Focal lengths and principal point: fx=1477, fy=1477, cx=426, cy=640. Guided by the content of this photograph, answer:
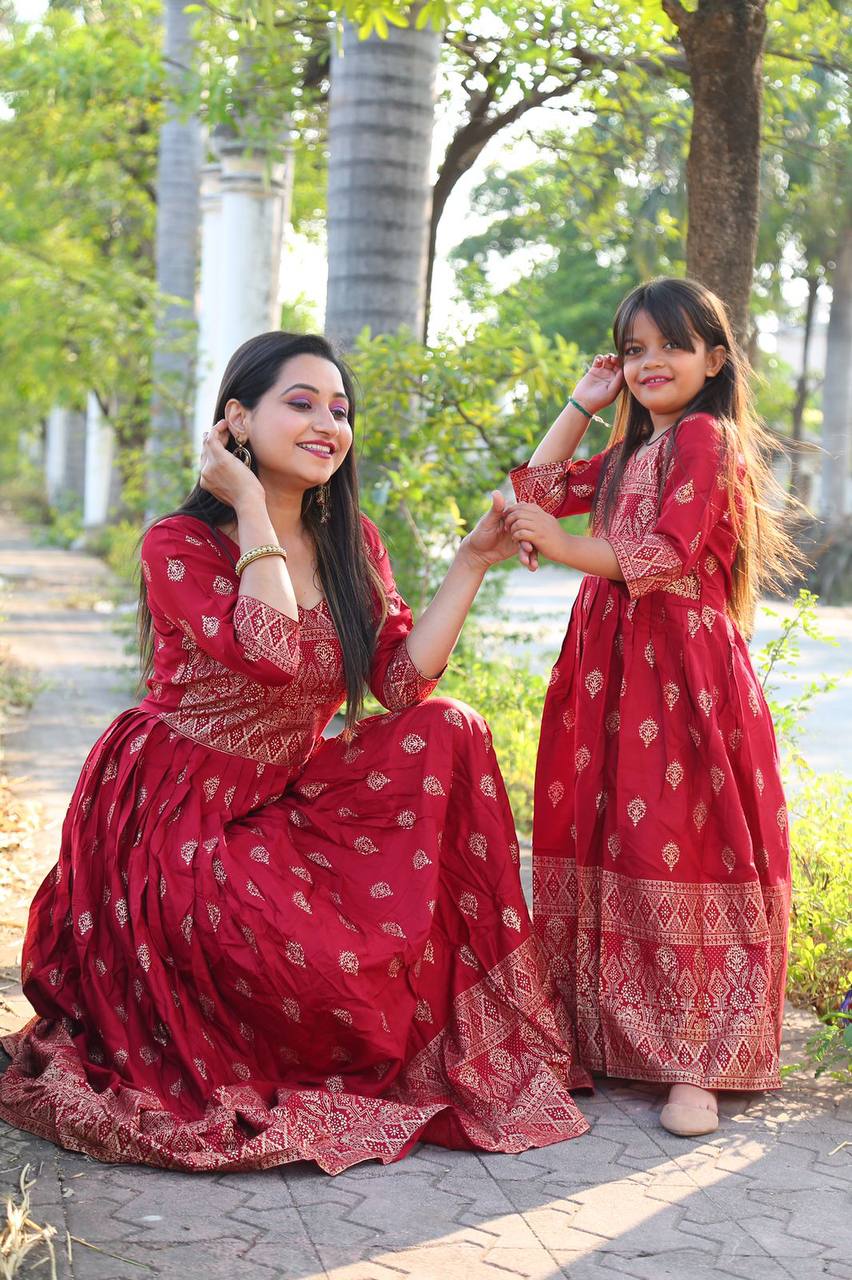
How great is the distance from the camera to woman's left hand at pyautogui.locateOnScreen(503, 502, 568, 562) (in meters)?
3.44

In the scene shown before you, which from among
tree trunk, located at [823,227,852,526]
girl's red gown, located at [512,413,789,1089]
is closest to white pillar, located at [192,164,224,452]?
girl's red gown, located at [512,413,789,1089]

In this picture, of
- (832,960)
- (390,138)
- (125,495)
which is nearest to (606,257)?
(125,495)

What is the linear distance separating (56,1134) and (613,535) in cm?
180

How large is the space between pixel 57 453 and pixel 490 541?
32.7m

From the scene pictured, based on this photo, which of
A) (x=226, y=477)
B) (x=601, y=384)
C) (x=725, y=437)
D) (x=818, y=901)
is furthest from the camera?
(x=818, y=901)

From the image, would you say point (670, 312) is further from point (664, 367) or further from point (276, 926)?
point (276, 926)

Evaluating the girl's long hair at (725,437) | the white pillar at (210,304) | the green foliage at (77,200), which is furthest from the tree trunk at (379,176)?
the green foliage at (77,200)

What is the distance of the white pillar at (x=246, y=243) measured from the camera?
30.4ft

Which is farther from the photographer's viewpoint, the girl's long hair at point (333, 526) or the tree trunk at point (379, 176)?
the tree trunk at point (379, 176)

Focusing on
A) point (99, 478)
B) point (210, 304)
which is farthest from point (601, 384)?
point (99, 478)

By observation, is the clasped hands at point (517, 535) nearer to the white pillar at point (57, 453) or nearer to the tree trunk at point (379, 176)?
the tree trunk at point (379, 176)

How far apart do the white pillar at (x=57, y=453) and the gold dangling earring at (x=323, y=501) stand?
2813 centimetres

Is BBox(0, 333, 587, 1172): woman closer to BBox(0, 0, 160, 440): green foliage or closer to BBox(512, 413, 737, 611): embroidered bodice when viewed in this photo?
BBox(512, 413, 737, 611): embroidered bodice

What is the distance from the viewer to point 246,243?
941 centimetres
